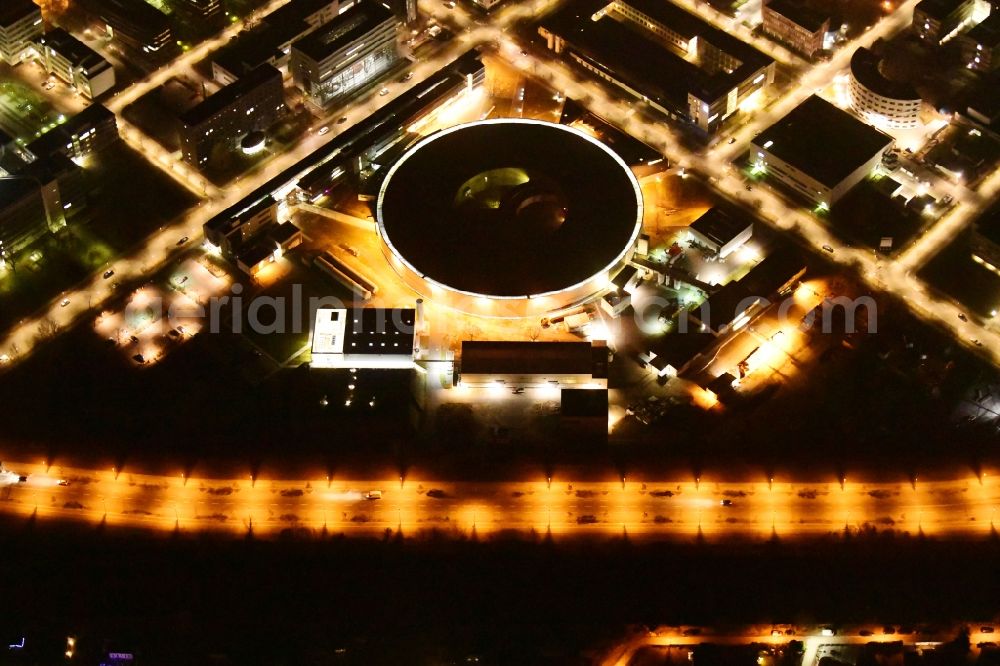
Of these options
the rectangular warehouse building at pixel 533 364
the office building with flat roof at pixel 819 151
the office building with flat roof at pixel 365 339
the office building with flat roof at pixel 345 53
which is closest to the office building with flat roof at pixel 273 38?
the office building with flat roof at pixel 345 53

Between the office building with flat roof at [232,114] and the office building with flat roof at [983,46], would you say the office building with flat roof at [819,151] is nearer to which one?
the office building with flat roof at [983,46]

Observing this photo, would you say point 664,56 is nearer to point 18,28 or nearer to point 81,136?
point 81,136

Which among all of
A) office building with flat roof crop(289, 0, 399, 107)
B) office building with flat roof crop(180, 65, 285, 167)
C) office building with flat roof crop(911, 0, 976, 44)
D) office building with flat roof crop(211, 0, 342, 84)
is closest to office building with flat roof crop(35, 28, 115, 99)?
office building with flat roof crop(211, 0, 342, 84)

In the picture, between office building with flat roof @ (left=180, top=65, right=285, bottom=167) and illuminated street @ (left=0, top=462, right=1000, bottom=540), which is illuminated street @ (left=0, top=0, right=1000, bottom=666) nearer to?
illuminated street @ (left=0, top=462, right=1000, bottom=540)

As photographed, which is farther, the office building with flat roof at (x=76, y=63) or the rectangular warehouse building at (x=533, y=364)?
the office building with flat roof at (x=76, y=63)

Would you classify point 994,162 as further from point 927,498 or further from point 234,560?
point 234,560
